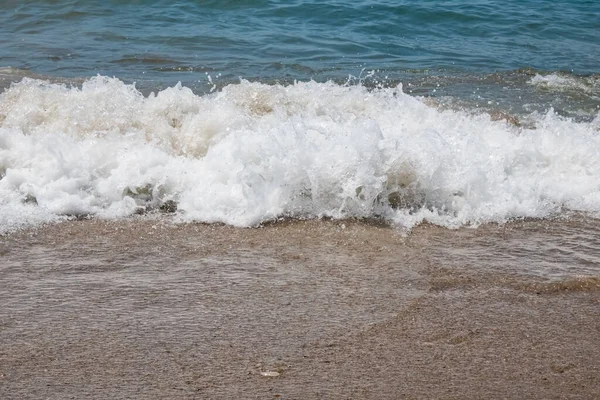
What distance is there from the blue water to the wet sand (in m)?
4.67

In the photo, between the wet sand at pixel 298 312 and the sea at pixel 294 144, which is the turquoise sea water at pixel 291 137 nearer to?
the sea at pixel 294 144

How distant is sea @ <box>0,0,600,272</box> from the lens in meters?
4.79

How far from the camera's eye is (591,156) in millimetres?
5758

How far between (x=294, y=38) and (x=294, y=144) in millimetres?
6100

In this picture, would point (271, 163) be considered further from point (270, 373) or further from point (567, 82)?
point (567, 82)

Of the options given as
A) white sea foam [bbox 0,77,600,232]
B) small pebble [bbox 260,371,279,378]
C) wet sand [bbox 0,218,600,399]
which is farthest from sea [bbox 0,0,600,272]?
small pebble [bbox 260,371,279,378]

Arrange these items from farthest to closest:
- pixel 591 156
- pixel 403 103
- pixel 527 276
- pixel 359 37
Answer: pixel 359 37 → pixel 403 103 → pixel 591 156 → pixel 527 276

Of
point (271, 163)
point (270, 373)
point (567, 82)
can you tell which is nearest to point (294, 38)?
point (567, 82)

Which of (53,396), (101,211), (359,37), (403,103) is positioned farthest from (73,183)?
(359,37)

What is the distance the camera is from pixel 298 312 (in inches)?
140

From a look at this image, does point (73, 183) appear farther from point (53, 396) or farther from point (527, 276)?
point (527, 276)

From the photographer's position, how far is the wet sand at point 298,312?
3047mm

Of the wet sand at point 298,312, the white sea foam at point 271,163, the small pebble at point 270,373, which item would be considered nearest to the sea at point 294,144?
the white sea foam at point 271,163

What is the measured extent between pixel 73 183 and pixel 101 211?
324 millimetres
